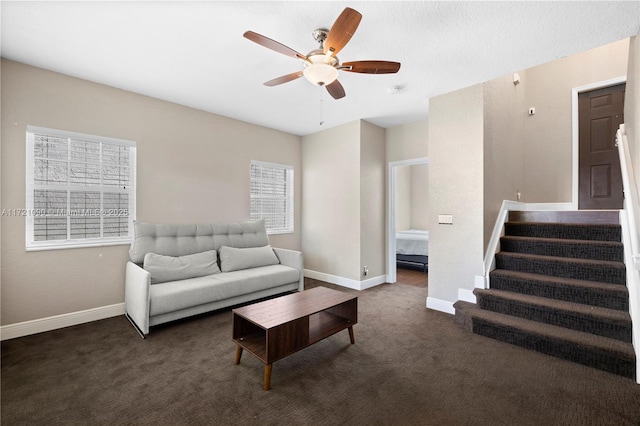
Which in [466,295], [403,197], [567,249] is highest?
[403,197]

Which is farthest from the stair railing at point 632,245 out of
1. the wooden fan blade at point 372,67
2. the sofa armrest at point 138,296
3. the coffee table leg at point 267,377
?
the sofa armrest at point 138,296

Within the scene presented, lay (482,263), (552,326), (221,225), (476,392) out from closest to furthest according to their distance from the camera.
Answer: (476,392) → (552,326) → (482,263) → (221,225)

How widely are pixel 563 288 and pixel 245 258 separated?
11.8 ft

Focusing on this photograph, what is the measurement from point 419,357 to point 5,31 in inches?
173

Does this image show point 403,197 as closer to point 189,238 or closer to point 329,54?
point 189,238

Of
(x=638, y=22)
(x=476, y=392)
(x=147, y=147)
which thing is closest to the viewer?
(x=476, y=392)

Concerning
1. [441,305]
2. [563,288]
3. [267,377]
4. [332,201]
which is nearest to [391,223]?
[332,201]

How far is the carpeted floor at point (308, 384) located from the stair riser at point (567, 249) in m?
1.31

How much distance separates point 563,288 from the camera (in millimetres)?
2732

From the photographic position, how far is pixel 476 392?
191cm

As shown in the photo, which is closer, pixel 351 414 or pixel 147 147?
pixel 351 414

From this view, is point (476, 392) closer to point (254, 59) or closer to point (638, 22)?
point (638, 22)

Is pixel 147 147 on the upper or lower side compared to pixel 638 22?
lower

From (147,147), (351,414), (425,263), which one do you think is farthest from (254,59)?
(425,263)
